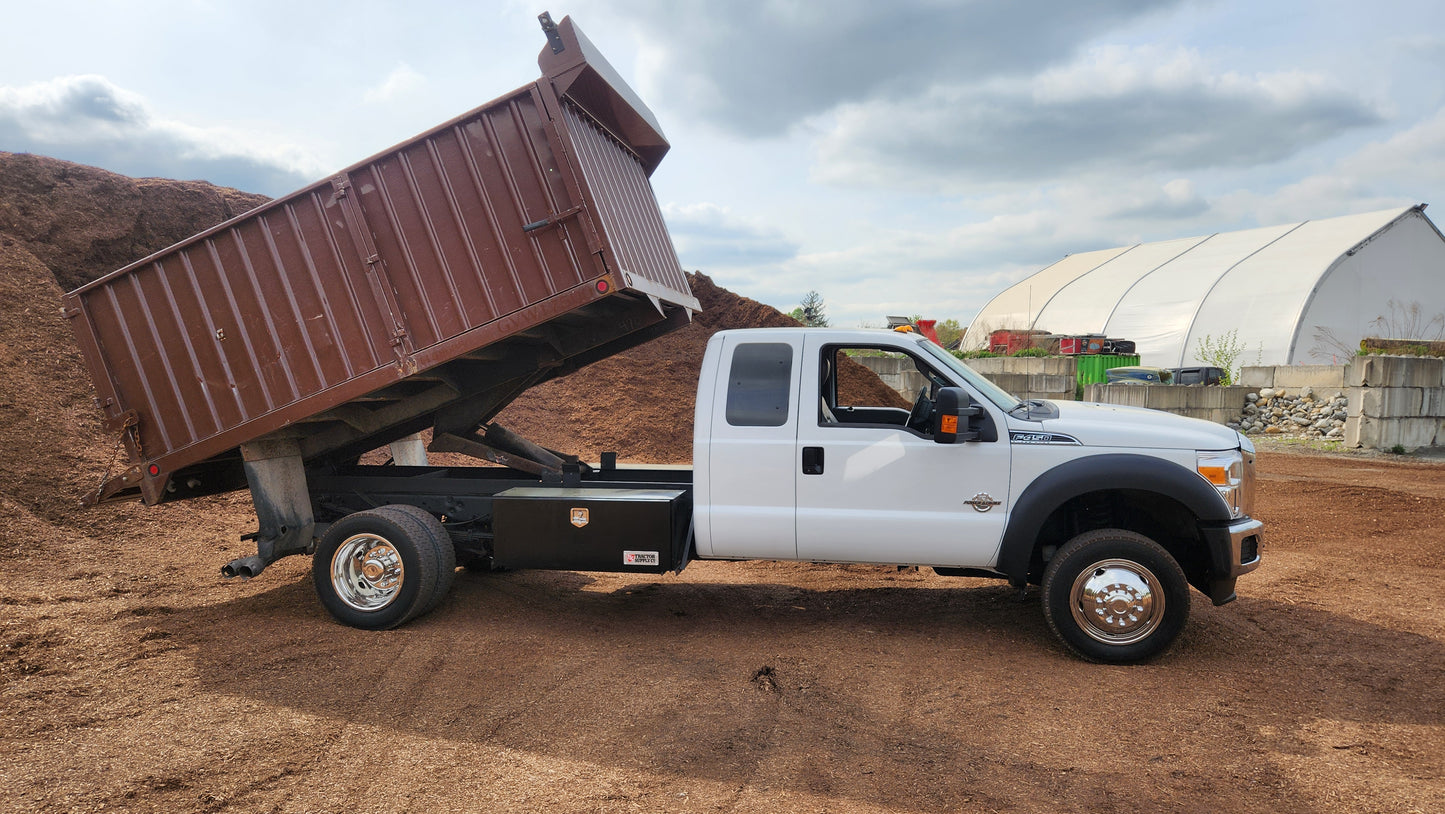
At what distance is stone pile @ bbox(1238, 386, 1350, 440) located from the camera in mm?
17562

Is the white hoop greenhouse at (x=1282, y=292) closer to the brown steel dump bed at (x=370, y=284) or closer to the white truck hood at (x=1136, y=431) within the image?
the white truck hood at (x=1136, y=431)

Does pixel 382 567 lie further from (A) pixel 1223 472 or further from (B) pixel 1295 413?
(B) pixel 1295 413

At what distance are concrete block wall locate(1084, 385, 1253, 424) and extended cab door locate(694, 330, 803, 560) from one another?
15.5 m

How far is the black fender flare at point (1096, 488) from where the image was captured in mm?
5129

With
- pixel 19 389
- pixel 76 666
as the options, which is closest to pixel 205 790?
pixel 76 666

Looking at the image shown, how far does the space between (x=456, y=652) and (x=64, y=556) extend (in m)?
5.53

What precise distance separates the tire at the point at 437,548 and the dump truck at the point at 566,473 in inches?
1.1

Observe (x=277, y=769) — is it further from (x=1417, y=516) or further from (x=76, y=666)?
(x=1417, y=516)

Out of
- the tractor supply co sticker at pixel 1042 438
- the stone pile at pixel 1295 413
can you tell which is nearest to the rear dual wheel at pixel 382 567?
the tractor supply co sticker at pixel 1042 438

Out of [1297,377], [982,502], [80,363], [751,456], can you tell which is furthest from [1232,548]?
[1297,377]

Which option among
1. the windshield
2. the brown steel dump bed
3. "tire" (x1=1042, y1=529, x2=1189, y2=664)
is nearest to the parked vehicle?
the windshield

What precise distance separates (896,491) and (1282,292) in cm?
2880

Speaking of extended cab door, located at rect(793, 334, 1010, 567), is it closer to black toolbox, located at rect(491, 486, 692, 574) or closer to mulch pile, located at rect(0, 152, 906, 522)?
black toolbox, located at rect(491, 486, 692, 574)

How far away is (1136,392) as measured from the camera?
18.8 m
